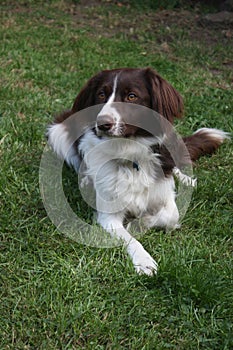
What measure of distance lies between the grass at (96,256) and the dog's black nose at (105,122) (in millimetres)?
691

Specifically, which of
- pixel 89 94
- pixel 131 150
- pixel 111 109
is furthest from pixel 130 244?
pixel 89 94

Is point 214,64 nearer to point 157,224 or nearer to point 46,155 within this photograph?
point 46,155

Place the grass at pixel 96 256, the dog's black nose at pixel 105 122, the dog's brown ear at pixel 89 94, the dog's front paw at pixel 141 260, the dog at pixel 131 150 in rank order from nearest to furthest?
the grass at pixel 96 256
the dog's front paw at pixel 141 260
the dog's black nose at pixel 105 122
the dog at pixel 131 150
the dog's brown ear at pixel 89 94

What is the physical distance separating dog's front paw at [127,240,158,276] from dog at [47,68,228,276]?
0.22ft

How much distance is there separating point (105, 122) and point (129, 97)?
0.30m

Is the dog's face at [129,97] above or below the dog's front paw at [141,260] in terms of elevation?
above

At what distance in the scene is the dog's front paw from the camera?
2992mm

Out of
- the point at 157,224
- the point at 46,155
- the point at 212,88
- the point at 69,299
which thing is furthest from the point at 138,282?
the point at 212,88

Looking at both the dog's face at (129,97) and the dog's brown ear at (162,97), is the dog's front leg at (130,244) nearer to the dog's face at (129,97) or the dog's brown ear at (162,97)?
the dog's face at (129,97)

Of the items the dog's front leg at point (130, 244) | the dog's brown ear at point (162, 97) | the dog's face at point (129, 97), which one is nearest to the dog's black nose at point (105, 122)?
the dog's face at point (129, 97)

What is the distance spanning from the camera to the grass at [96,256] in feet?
8.58

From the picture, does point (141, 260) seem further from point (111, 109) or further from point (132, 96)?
point (132, 96)

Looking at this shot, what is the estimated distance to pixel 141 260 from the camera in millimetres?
3064

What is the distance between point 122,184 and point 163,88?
0.64 metres
